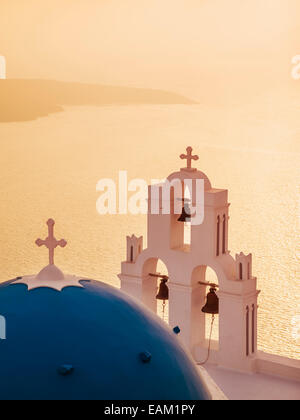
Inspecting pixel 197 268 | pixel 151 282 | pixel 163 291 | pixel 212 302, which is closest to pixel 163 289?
pixel 163 291

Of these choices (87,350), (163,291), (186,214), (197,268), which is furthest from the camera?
(163,291)

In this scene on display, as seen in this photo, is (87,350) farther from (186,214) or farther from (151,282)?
(151,282)

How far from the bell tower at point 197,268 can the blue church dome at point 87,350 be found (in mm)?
4636

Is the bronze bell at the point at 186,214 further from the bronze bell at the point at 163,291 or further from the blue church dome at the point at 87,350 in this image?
the blue church dome at the point at 87,350

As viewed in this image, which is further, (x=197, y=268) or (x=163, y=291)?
(x=163, y=291)

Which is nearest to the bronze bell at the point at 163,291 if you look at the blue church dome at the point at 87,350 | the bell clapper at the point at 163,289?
the bell clapper at the point at 163,289

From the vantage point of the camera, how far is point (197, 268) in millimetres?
13492

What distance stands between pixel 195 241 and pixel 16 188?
65.1ft

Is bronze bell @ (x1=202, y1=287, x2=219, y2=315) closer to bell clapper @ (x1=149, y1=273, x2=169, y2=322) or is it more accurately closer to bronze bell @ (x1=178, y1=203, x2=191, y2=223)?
bell clapper @ (x1=149, y1=273, x2=169, y2=322)

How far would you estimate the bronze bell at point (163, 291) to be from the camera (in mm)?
13758

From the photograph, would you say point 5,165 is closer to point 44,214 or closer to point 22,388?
point 44,214

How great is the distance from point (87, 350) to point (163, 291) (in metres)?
5.88

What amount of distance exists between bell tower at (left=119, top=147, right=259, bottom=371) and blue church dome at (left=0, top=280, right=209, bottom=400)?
4.64 metres
